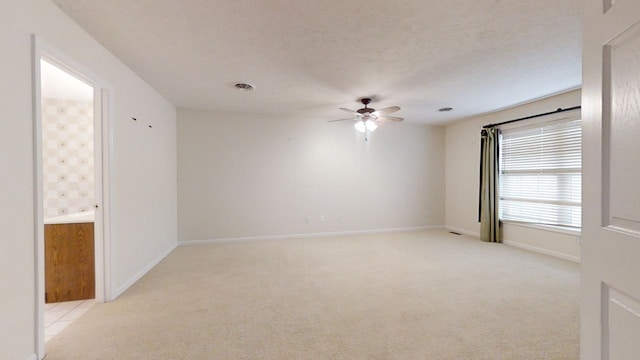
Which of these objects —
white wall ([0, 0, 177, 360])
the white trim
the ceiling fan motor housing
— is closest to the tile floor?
white wall ([0, 0, 177, 360])

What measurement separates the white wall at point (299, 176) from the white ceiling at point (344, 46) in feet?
3.90

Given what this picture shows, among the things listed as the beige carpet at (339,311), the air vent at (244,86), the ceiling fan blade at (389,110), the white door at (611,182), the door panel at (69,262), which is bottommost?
the beige carpet at (339,311)

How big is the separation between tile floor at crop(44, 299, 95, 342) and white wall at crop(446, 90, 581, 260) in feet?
19.9

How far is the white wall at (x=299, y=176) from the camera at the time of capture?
4.95 meters

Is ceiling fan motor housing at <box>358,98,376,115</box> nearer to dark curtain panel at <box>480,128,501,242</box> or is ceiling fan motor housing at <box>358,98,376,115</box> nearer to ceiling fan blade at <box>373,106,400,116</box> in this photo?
ceiling fan blade at <box>373,106,400,116</box>

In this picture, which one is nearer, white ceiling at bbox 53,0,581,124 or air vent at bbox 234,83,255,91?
white ceiling at bbox 53,0,581,124

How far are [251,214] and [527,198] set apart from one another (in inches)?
198

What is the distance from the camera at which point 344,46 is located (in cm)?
254

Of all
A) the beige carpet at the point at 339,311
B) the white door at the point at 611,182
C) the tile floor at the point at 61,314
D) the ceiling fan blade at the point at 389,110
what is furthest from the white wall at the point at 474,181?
the tile floor at the point at 61,314

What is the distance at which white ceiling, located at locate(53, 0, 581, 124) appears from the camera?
6.55ft

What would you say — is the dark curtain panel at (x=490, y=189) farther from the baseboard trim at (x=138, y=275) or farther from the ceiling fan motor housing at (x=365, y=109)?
the baseboard trim at (x=138, y=275)

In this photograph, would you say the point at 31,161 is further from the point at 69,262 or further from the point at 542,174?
the point at 542,174

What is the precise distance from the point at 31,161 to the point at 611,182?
2942 millimetres

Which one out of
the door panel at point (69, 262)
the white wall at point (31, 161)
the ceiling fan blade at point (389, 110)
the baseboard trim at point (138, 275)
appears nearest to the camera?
the white wall at point (31, 161)
